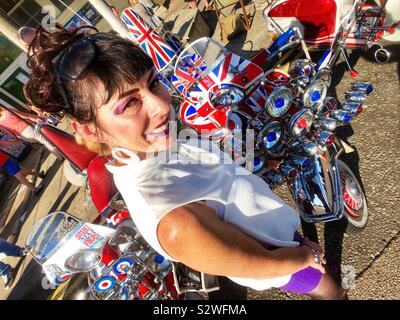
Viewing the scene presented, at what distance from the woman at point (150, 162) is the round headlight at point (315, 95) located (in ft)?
4.99

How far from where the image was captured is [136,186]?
109 centimetres

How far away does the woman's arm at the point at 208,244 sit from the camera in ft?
3.25

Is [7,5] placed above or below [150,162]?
above

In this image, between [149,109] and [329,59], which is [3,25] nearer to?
[329,59]

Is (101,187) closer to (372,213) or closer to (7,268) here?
(372,213)

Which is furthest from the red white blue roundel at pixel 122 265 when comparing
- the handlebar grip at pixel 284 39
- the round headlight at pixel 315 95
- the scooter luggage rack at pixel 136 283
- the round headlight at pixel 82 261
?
the handlebar grip at pixel 284 39

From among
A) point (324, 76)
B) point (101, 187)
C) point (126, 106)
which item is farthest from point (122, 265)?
point (324, 76)

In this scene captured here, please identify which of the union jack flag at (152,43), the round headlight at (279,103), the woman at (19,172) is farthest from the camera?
the woman at (19,172)

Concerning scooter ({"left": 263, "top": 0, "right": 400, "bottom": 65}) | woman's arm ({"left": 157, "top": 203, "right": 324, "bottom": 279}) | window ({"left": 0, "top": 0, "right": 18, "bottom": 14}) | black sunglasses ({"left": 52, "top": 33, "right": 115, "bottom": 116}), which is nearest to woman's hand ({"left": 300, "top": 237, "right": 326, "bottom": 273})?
woman's arm ({"left": 157, "top": 203, "right": 324, "bottom": 279})

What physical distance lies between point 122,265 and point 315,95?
6.52 feet

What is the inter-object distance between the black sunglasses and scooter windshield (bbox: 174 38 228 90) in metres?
2.38

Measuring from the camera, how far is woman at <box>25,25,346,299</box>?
102 centimetres

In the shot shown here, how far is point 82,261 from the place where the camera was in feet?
7.61

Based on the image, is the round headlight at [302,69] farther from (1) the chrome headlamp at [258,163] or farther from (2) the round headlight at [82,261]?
(2) the round headlight at [82,261]
